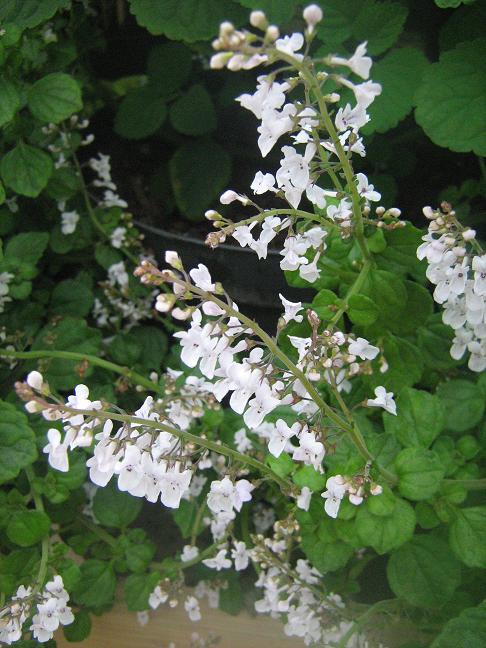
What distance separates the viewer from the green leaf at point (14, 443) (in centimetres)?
94

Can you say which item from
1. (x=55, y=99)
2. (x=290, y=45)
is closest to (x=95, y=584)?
(x=55, y=99)

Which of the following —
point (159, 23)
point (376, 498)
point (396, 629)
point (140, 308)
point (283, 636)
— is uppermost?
point (159, 23)

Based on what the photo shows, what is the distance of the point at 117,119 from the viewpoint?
56.5 inches

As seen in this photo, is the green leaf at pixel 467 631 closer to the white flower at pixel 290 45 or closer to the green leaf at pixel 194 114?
the white flower at pixel 290 45

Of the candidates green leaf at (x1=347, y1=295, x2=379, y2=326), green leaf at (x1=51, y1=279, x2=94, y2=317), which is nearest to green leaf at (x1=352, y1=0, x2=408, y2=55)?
green leaf at (x1=347, y1=295, x2=379, y2=326)

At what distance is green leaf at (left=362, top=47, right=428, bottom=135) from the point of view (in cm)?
111

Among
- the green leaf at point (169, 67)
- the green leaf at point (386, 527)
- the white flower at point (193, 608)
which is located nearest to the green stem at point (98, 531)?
the white flower at point (193, 608)

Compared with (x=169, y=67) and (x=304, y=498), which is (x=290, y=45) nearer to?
(x=304, y=498)

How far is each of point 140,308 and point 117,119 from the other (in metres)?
0.36

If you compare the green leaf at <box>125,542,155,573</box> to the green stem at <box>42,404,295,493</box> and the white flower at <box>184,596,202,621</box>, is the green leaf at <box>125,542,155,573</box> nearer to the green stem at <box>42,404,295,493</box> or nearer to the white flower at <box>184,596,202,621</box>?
the white flower at <box>184,596,202,621</box>

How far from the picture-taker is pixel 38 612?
35.9 inches

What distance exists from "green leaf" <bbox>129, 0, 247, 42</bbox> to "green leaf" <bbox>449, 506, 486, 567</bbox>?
0.75 metres

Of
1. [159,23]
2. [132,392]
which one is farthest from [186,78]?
[132,392]

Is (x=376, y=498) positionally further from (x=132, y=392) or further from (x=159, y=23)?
(x=159, y=23)
